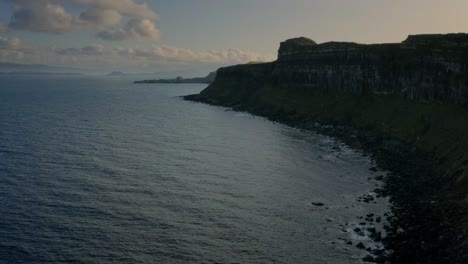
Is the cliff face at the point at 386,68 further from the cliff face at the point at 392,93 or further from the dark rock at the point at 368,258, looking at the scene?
the dark rock at the point at 368,258

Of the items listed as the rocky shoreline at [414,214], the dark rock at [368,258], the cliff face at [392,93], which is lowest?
the dark rock at [368,258]

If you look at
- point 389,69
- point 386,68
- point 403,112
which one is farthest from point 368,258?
point 386,68

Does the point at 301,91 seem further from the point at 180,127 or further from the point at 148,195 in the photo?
the point at 148,195

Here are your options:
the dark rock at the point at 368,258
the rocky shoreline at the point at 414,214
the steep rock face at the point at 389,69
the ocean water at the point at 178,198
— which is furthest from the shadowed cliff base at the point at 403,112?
the ocean water at the point at 178,198

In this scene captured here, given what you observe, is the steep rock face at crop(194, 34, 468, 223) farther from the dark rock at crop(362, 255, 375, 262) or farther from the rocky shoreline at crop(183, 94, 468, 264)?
the dark rock at crop(362, 255, 375, 262)

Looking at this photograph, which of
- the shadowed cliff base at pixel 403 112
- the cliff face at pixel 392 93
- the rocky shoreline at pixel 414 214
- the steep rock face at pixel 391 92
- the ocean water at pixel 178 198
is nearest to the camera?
the rocky shoreline at pixel 414 214

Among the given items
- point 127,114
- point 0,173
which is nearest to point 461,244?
point 0,173

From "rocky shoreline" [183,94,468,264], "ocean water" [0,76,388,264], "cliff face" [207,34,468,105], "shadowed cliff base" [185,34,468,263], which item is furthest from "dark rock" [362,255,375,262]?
"cliff face" [207,34,468,105]
